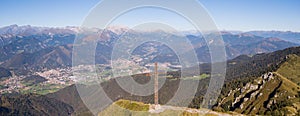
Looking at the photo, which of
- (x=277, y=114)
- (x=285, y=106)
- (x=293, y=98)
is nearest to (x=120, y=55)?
(x=277, y=114)

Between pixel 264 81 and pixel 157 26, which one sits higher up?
pixel 157 26

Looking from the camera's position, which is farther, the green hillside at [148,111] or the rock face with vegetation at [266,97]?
the rock face with vegetation at [266,97]

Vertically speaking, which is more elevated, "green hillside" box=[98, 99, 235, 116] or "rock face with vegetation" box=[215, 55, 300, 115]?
"green hillside" box=[98, 99, 235, 116]

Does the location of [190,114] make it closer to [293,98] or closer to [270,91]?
[293,98]

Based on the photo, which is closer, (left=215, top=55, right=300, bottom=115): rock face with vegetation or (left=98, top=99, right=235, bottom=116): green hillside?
(left=98, top=99, right=235, bottom=116): green hillside

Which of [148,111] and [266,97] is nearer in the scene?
[148,111]

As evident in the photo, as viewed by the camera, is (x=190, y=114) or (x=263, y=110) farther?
(x=263, y=110)

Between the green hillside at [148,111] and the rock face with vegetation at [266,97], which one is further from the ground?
the green hillside at [148,111]

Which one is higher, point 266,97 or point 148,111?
point 148,111
